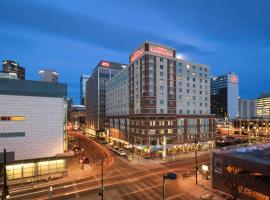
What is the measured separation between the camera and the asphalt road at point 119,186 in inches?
1415

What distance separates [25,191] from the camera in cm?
3856

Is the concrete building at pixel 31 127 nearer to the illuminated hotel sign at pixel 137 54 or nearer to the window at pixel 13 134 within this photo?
the window at pixel 13 134

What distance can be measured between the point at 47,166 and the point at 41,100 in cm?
1551

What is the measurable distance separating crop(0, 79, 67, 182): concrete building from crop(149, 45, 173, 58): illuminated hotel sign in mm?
35845

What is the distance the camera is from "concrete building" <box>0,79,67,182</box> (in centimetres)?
4400

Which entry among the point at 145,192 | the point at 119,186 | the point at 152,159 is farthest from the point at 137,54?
the point at 145,192

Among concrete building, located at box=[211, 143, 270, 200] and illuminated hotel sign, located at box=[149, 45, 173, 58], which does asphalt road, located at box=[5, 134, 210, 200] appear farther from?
illuminated hotel sign, located at box=[149, 45, 173, 58]

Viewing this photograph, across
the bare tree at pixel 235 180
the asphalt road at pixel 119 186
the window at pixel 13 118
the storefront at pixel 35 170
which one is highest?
the window at pixel 13 118

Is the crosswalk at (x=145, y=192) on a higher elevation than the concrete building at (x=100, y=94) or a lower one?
lower

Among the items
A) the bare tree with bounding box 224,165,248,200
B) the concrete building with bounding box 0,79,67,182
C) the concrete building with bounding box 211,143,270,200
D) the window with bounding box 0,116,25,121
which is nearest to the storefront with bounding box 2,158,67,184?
the concrete building with bounding box 0,79,67,182

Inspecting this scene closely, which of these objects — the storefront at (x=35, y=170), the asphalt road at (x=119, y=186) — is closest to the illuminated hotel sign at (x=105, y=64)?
the asphalt road at (x=119, y=186)

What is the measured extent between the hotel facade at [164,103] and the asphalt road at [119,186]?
16.4 m

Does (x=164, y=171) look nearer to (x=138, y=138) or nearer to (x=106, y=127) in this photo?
(x=138, y=138)

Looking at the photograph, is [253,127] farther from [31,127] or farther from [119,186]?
[31,127]
